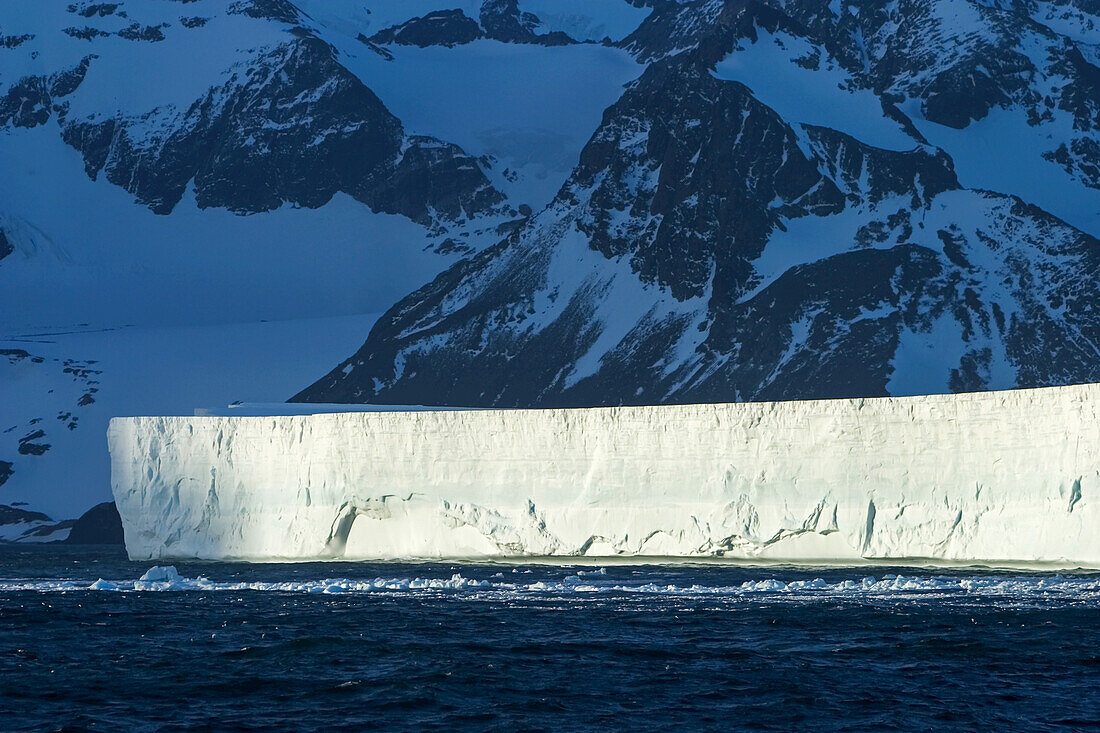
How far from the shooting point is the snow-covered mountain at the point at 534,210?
10462 centimetres

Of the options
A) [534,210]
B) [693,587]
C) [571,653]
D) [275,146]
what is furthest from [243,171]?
[571,653]

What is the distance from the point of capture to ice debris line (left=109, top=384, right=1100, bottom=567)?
29969 mm

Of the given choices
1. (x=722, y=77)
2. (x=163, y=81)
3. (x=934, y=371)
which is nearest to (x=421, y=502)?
(x=934, y=371)

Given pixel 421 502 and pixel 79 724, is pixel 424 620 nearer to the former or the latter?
pixel 79 724

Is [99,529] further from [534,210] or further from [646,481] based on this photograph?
[534,210]

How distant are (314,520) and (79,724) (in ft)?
68.0

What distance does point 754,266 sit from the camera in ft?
377

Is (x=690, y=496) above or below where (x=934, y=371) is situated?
below

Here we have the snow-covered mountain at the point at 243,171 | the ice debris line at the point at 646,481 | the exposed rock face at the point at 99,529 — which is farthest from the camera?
the snow-covered mountain at the point at 243,171

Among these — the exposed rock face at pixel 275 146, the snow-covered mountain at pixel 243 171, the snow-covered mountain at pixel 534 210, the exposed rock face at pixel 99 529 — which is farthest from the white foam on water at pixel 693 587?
the exposed rock face at pixel 275 146

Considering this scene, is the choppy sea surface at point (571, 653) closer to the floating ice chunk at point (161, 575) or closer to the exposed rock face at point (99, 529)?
the floating ice chunk at point (161, 575)

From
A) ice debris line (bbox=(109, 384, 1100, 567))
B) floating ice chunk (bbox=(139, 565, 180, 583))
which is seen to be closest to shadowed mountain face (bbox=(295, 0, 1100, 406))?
ice debris line (bbox=(109, 384, 1100, 567))

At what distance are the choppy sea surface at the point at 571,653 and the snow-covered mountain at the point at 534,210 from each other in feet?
223

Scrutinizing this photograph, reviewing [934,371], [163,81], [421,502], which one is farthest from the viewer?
[163,81]
